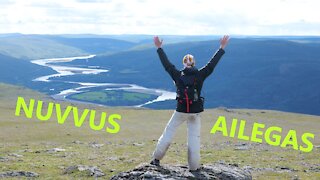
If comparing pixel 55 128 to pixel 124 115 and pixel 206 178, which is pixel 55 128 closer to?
pixel 124 115

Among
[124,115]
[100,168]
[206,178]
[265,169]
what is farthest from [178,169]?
[124,115]

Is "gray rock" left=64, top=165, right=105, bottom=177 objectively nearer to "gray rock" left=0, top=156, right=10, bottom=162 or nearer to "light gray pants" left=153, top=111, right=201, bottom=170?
"gray rock" left=0, top=156, right=10, bottom=162

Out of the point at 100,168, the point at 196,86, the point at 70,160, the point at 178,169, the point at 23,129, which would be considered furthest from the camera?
the point at 23,129

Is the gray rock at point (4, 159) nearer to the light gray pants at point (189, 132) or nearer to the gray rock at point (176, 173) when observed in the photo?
the gray rock at point (176, 173)

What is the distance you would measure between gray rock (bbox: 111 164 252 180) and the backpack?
2903 millimetres

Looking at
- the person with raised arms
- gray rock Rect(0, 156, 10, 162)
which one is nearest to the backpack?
the person with raised arms

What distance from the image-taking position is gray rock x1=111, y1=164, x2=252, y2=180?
18188 millimetres

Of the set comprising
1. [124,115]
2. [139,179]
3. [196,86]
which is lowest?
[139,179]

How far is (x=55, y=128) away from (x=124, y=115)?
32.5 metres

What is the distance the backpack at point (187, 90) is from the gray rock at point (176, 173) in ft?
9.52

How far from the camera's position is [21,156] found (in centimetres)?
3428

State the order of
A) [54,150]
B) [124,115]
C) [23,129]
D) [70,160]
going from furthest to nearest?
[124,115]
[23,129]
[54,150]
[70,160]

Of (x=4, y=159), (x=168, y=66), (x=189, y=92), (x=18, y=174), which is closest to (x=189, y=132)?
(x=189, y=92)

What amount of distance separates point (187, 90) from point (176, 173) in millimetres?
3686
